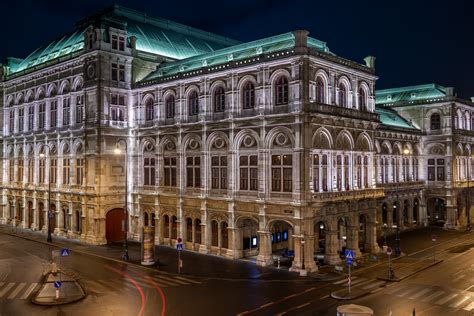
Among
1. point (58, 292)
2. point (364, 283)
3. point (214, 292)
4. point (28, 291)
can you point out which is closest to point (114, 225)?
A: point (28, 291)

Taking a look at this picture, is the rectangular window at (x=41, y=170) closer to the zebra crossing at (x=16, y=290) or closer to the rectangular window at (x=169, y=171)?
the rectangular window at (x=169, y=171)

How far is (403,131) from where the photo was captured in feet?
218

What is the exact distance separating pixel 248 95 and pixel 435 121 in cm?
3911

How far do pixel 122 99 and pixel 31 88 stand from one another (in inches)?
724

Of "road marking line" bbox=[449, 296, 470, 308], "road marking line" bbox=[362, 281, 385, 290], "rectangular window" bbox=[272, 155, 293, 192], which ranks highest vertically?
"rectangular window" bbox=[272, 155, 293, 192]

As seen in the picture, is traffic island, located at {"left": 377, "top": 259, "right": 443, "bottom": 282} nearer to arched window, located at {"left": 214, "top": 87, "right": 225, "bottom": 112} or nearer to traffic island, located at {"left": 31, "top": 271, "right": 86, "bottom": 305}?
arched window, located at {"left": 214, "top": 87, "right": 225, "bottom": 112}

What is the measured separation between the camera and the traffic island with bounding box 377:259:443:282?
123 ft

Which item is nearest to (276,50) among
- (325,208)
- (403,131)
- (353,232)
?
(325,208)

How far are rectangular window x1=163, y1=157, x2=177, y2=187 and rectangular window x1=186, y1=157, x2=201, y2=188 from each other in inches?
89.1

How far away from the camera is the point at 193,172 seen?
164 feet

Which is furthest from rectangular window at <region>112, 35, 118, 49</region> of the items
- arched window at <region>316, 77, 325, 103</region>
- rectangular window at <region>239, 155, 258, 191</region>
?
arched window at <region>316, 77, 325, 103</region>

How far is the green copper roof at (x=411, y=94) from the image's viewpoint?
7138 cm

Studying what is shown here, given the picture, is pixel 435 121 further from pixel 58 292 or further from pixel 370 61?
pixel 58 292

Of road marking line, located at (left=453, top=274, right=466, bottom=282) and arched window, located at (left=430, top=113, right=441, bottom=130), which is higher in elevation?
arched window, located at (left=430, top=113, right=441, bottom=130)
